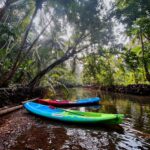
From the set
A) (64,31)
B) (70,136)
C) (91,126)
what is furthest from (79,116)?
(64,31)

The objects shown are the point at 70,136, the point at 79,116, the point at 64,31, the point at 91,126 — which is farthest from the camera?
the point at 64,31

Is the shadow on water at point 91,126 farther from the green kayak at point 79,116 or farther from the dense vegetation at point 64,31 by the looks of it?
the dense vegetation at point 64,31

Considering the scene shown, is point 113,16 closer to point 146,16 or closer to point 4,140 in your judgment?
point 146,16

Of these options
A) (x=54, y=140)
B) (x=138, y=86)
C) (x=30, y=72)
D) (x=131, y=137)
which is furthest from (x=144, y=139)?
(x=138, y=86)

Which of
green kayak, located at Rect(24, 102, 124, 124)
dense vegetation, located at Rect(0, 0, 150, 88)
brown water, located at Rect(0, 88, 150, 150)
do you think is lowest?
brown water, located at Rect(0, 88, 150, 150)

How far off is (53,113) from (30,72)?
9.32m

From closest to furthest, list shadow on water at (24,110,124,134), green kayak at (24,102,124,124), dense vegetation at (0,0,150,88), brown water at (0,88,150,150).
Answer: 1. brown water at (0,88,150,150)
2. green kayak at (24,102,124,124)
3. shadow on water at (24,110,124,134)
4. dense vegetation at (0,0,150,88)

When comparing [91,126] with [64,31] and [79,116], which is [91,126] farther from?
[64,31]

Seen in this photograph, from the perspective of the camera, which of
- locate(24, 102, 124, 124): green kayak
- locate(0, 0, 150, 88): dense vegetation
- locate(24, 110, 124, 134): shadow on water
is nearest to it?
locate(24, 102, 124, 124): green kayak

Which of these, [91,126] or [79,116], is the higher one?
[79,116]

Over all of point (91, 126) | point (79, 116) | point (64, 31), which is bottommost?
point (91, 126)

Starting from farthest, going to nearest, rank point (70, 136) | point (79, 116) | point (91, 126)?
point (79, 116) → point (91, 126) → point (70, 136)

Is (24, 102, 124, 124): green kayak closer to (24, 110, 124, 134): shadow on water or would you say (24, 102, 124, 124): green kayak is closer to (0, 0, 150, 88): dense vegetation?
(24, 110, 124, 134): shadow on water

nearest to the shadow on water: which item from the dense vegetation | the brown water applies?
the brown water
